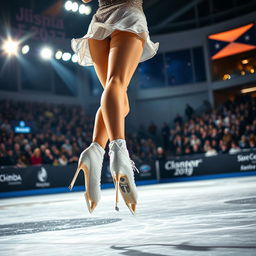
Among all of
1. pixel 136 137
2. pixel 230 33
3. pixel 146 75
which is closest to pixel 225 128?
pixel 136 137

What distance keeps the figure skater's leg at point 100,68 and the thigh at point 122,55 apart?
147 millimetres

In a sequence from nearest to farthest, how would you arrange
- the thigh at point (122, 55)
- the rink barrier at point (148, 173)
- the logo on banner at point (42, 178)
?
the thigh at point (122, 55) < the rink barrier at point (148, 173) < the logo on banner at point (42, 178)

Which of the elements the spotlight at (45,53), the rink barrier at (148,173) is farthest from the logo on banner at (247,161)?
the spotlight at (45,53)

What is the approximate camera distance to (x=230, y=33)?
70.3ft

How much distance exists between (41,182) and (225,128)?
688cm

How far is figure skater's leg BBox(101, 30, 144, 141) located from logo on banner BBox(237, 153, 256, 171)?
12.2m

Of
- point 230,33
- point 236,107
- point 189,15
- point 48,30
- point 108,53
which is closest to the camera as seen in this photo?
point 108,53

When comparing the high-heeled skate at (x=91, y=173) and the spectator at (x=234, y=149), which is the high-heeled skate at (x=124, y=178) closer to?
the high-heeled skate at (x=91, y=173)

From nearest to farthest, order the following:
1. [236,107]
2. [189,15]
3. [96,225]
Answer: [96,225], [236,107], [189,15]

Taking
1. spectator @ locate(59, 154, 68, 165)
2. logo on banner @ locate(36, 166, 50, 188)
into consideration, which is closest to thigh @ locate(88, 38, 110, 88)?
logo on banner @ locate(36, 166, 50, 188)

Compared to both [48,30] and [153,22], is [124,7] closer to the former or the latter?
[48,30]

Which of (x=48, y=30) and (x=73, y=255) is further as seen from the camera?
(x=48, y=30)

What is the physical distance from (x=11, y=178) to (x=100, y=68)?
405 inches

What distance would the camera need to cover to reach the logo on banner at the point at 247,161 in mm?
14227
